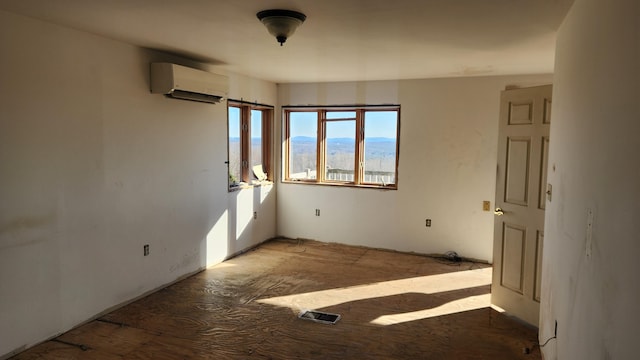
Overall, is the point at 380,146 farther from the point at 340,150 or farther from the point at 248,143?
the point at 248,143

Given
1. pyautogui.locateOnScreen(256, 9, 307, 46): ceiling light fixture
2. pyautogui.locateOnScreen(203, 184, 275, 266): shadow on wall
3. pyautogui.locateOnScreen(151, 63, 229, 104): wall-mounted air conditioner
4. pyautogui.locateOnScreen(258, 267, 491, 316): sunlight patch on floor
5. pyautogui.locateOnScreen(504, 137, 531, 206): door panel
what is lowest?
pyautogui.locateOnScreen(258, 267, 491, 316): sunlight patch on floor

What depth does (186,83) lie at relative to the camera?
4.06 metres

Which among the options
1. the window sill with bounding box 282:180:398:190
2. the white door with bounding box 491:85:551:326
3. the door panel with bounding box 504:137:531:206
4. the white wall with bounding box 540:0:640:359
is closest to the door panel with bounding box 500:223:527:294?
the white door with bounding box 491:85:551:326

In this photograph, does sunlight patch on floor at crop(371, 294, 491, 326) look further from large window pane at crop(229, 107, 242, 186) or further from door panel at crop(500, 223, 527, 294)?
large window pane at crop(229, 107, 242, 186)

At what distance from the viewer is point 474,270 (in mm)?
5102

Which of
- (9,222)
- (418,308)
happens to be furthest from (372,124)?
(9,222)

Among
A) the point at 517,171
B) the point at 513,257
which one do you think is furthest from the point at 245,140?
the point at 513,257

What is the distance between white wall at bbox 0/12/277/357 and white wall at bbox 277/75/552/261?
2.03m

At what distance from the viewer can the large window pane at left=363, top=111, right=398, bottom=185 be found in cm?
579

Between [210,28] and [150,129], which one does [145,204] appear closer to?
[150,129]

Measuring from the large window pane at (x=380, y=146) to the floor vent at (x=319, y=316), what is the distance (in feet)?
8.33

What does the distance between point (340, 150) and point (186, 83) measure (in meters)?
2.64

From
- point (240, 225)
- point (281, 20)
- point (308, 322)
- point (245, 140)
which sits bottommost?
point (308, 322)

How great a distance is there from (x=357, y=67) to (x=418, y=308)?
2532 mm
